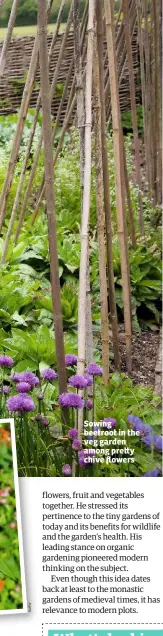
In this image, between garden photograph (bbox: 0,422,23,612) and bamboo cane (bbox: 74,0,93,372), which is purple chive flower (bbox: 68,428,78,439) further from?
bamboo cane (bbox: 74,0,93,372)

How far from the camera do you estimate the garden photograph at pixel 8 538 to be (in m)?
1.42

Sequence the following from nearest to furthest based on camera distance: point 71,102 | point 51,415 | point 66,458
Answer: point 66,458
point 51,415
point 71,102

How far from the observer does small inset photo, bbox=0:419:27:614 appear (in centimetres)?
142

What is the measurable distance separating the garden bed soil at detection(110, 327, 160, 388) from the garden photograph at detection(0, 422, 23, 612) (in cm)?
53

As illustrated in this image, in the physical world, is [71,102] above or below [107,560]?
above

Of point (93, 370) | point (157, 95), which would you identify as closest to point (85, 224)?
point (93, 370)

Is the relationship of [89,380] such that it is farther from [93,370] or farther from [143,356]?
[143,356]

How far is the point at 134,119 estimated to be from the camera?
228 centimetres

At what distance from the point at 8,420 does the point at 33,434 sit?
0.46 ft

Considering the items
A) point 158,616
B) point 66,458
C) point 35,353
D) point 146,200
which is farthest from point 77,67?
point 146,200

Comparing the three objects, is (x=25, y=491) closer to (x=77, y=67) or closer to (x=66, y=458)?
(x=66, y=458)

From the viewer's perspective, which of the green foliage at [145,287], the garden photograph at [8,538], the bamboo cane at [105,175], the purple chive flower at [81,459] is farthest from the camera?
the green foliage at [145,287]
